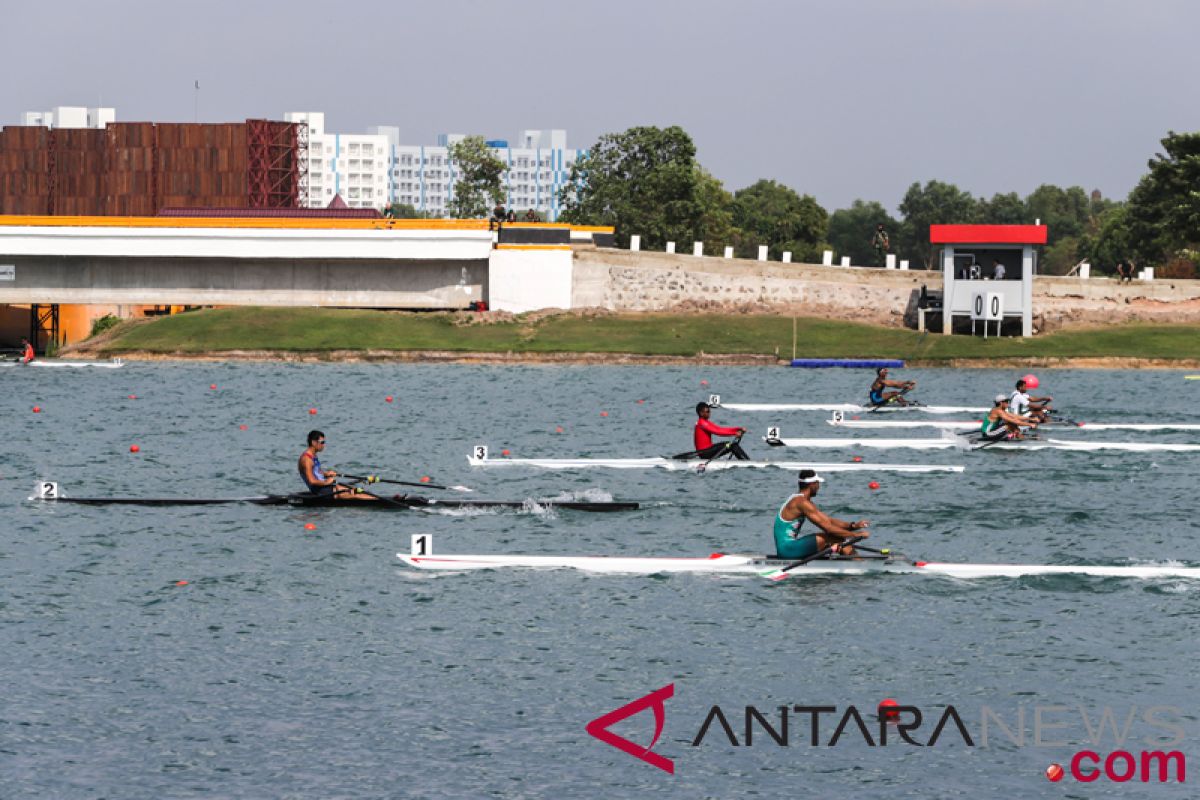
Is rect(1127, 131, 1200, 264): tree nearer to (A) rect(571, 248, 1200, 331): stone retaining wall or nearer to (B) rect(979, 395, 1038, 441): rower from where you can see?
(A) rect(571, 248, 1200, 331): stone retaining wall

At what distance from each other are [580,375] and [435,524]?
41721 mm

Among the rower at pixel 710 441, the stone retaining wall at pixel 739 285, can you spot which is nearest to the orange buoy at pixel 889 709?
the rower at pixel 710 441

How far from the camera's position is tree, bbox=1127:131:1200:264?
3760 inches

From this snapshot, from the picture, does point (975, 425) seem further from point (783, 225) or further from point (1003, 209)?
point (1003, 209)

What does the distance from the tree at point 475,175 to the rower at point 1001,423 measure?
88.1 meters

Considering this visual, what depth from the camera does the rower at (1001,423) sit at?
40.8 meters

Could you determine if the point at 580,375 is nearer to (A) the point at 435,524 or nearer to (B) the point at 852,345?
(B) the point at 852,345

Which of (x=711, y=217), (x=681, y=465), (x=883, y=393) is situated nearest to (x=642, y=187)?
(x=711, y=217)

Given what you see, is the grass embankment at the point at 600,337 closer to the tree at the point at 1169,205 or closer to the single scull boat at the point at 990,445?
the tree at the point at 1169,205

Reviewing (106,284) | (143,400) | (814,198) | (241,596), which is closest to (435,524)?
(241,596)

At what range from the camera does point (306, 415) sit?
53.2 metres

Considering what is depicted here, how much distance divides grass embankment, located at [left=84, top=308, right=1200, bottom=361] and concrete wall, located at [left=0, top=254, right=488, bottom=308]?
8.01 feet

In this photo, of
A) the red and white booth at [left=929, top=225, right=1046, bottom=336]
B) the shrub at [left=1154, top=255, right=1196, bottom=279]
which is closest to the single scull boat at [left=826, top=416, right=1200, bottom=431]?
the red and white booth at [left=929, top=225, right=1046, bottom=336]

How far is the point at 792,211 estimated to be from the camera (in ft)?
516
